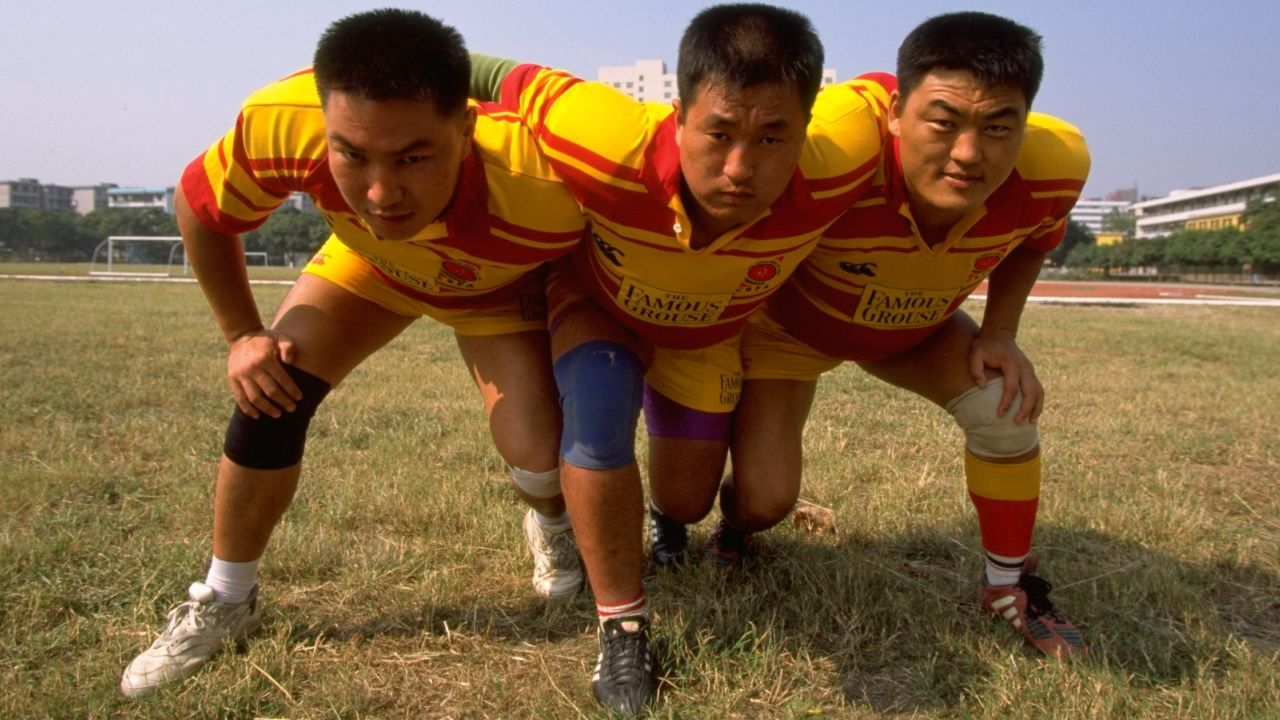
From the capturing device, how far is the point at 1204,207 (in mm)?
97125

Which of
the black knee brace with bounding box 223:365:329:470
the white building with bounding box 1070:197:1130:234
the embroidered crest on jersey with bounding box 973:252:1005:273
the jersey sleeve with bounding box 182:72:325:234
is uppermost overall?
the white building with bounding box 1070:197:1130:234

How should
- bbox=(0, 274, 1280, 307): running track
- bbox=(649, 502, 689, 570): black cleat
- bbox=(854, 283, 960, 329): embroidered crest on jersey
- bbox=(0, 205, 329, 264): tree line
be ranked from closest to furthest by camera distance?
bbox=(854, 283, 960, 329): embroidered crest on jersey, bbox=(649, 502, 689, 570): black cleat, bbox=(0, 274, 1280, 307): running track, bbox=(0, 205, 329, 264): tree line

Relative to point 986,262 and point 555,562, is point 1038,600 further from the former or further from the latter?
point 555,562

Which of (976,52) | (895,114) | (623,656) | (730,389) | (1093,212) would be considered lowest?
(623,656)

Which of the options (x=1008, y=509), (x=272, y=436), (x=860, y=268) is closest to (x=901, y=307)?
(x=860, y=268)

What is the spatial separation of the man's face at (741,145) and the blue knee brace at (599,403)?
514mm

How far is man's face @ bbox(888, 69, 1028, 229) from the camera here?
94.2 inches

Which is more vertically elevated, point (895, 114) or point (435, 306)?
point (895, 114)

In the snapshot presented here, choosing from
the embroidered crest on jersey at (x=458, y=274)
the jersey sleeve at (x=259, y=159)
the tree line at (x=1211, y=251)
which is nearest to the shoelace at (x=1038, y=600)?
the embroidered crest on jersey at (x=458, y=274)

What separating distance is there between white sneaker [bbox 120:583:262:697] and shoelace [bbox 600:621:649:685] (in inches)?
39.9

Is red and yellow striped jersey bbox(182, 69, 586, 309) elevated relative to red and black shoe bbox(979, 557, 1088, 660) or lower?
elevated

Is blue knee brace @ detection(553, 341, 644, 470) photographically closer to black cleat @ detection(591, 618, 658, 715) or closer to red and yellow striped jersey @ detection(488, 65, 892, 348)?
red and yellow striped jersey @ detection(488, 65, 892, 348)

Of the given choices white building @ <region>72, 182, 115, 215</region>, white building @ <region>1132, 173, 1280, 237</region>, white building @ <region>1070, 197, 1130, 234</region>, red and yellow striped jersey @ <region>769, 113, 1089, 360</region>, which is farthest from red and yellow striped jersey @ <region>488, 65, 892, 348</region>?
white building @ <region>1070, 197, 1130, 234</region>

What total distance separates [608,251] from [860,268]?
0.76 meters
